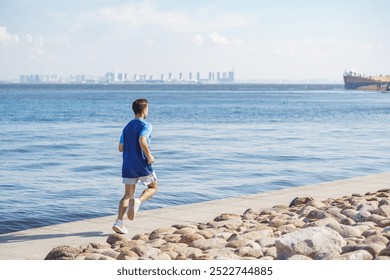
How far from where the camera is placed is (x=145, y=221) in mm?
9078

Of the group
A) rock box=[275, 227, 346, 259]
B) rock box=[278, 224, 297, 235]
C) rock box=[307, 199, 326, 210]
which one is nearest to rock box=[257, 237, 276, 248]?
rock box=[275, 227, 346, 259]

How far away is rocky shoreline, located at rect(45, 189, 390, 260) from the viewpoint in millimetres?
6449

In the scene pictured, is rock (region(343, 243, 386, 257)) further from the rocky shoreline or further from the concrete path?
the concrete path

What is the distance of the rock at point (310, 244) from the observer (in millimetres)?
6395

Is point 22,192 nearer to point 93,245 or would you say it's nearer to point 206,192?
point 206,192

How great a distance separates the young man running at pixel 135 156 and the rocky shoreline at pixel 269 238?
37 cm

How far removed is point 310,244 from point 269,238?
90 centimetres

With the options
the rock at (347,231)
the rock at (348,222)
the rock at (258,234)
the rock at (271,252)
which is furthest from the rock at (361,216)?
the rock at (271,252)

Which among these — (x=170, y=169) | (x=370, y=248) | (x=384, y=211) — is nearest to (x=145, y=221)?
(x=384, y=211)

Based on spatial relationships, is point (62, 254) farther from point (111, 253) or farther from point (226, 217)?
point (226, 217)

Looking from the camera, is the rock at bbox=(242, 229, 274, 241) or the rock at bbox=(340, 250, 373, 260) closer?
the rock at bbox=(340, 250, 373, 260)

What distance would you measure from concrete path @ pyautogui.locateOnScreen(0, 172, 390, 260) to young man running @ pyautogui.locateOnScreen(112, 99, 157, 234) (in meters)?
0.31

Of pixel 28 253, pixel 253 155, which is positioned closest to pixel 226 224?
pixel 28 253
